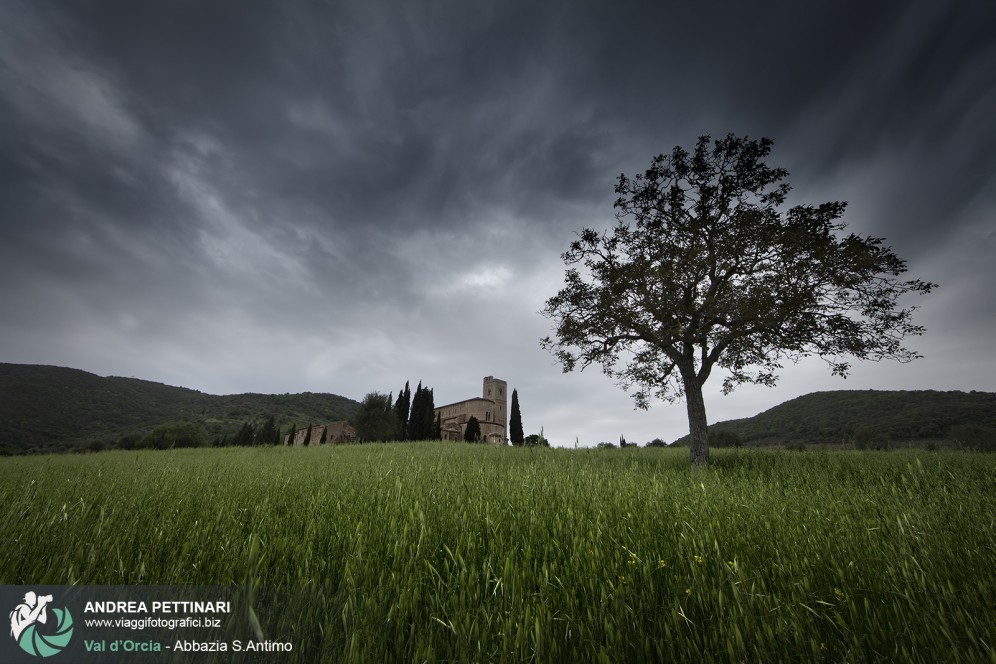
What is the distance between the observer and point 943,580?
2.19 metres

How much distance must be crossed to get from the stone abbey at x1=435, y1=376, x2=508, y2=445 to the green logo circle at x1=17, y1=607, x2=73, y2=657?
68.9 m

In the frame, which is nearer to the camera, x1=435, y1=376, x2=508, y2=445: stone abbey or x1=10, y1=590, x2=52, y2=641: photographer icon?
x1=10, y1=590, x2=52, y2=641: photographer icon

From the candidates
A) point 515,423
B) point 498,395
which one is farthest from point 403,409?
point 498,395

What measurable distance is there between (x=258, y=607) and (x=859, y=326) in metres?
15.2

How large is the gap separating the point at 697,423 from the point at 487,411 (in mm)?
67638

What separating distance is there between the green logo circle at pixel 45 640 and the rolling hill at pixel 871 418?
3392 centimetres

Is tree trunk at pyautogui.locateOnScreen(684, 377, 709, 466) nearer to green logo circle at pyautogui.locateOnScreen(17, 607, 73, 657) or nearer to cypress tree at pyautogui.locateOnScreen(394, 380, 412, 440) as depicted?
green logo circle at pyautogui.locateOnScreen(17, 607, 73, 657)

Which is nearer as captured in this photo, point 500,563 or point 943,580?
point 943,580

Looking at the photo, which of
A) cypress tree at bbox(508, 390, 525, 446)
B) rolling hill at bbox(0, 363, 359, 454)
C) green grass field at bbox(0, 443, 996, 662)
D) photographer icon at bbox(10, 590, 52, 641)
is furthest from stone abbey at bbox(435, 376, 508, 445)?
photographer icon at bbox(10, 590, 52, 641)

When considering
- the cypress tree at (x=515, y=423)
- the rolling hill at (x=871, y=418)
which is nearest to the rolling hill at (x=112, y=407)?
the cypress tree at (x=515, y=423)

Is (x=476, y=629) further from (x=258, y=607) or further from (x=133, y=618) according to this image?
(x=133, y=618)

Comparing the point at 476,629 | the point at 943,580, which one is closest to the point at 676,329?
the point at 943,580

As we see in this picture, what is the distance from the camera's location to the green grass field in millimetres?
1678

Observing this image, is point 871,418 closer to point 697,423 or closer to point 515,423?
point 515,423
